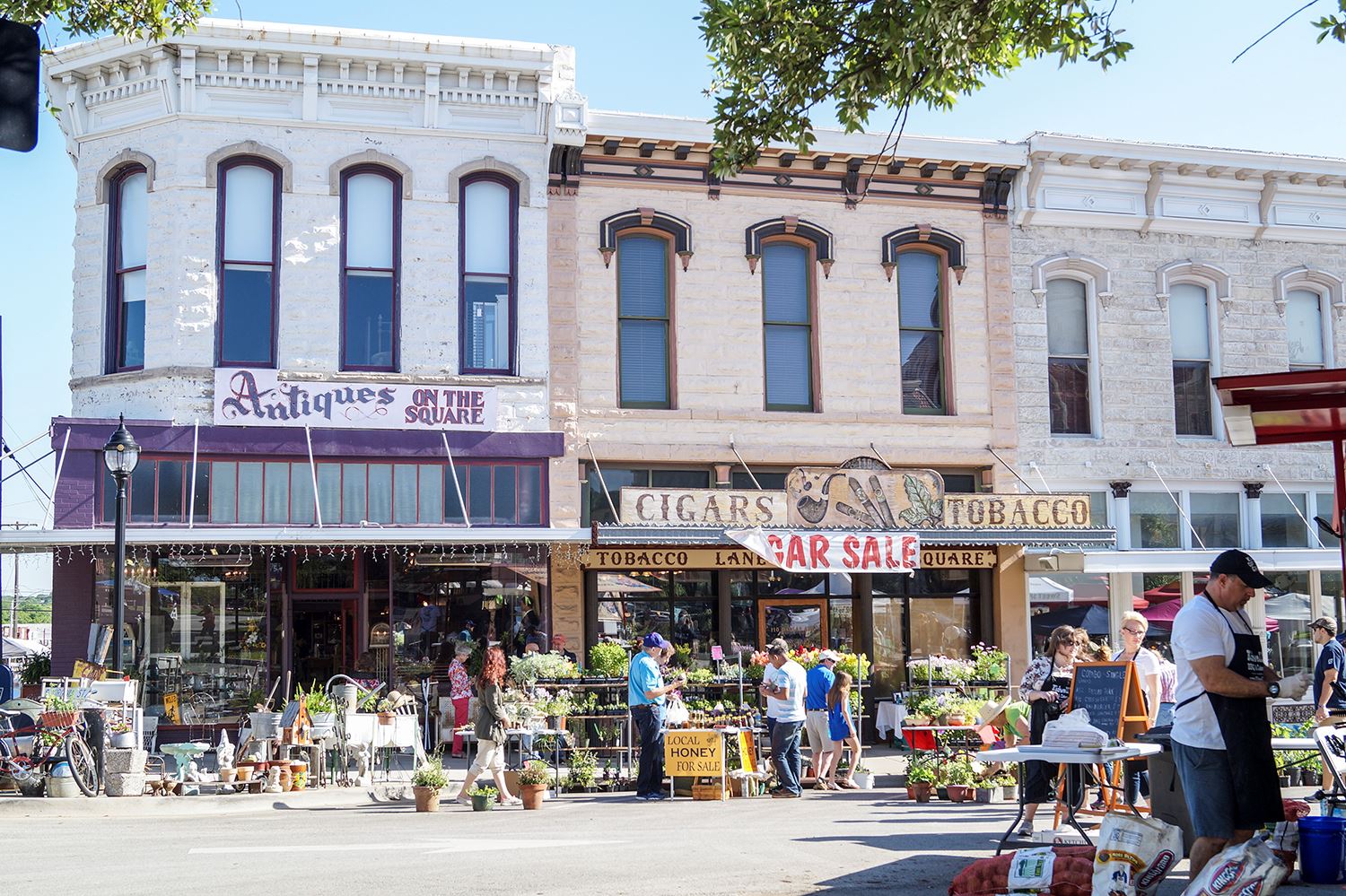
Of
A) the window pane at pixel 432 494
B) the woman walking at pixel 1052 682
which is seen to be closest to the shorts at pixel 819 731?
the woman walking at pixel 1052 682

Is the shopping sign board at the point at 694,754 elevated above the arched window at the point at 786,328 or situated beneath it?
situated beneath

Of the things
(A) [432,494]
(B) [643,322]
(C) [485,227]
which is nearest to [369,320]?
(C) [485,227]

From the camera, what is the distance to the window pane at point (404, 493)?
19.9m

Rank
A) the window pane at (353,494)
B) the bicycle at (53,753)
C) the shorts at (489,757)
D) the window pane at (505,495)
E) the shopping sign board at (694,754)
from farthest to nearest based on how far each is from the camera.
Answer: the window pane at (505,495) < the window pane at (353,494) < the bicycle at (53,753) < the shopping sign board at (694,754) < the shorts at (489,757)

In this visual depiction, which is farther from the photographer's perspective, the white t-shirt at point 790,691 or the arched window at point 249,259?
the arched window at point 249,259

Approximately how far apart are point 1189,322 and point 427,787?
601 inches

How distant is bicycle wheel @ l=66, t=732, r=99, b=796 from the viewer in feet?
49.6

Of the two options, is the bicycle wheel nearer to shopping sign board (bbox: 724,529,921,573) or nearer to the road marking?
the road marking

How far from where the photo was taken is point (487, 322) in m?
20.8

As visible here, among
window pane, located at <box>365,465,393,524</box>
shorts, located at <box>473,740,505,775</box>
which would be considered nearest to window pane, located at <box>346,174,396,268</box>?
window pane, located at <box>365,465,393,524</box>

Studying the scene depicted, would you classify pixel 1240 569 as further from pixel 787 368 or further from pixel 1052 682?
pixel 787 368

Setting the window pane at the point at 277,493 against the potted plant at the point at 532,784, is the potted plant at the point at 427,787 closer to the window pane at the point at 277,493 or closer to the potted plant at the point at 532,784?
the potted plant at the point at 532,784

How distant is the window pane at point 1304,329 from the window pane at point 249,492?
16.3 meters

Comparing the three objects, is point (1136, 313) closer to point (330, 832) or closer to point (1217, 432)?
point (1217, 432)
